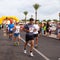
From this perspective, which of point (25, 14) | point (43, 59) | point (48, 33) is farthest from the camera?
point (25, 14)

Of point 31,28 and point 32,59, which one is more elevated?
point 31,28

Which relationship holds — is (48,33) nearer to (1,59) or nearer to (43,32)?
(43,32)

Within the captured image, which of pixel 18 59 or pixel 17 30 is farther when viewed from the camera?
pixel 17 30

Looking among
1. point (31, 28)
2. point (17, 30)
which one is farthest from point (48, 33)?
point (31, 28)

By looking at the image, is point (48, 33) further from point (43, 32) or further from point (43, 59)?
point (43, 59)

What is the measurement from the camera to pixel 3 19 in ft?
168

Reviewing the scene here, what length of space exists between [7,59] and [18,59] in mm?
510

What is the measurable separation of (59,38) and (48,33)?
765cm

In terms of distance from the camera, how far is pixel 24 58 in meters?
15.0

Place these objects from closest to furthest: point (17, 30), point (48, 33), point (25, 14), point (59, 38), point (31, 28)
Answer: point (31, 28) → point (17, 30) → point (59, 38) → point (48, 33) → point (25, 14)

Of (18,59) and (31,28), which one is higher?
(31,28)

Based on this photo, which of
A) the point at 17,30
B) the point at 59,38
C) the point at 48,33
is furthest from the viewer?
the point at 48,33

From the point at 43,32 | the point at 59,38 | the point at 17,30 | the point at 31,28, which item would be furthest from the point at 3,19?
the point at 31,28

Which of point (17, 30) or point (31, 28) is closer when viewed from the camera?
point (31, 28)
